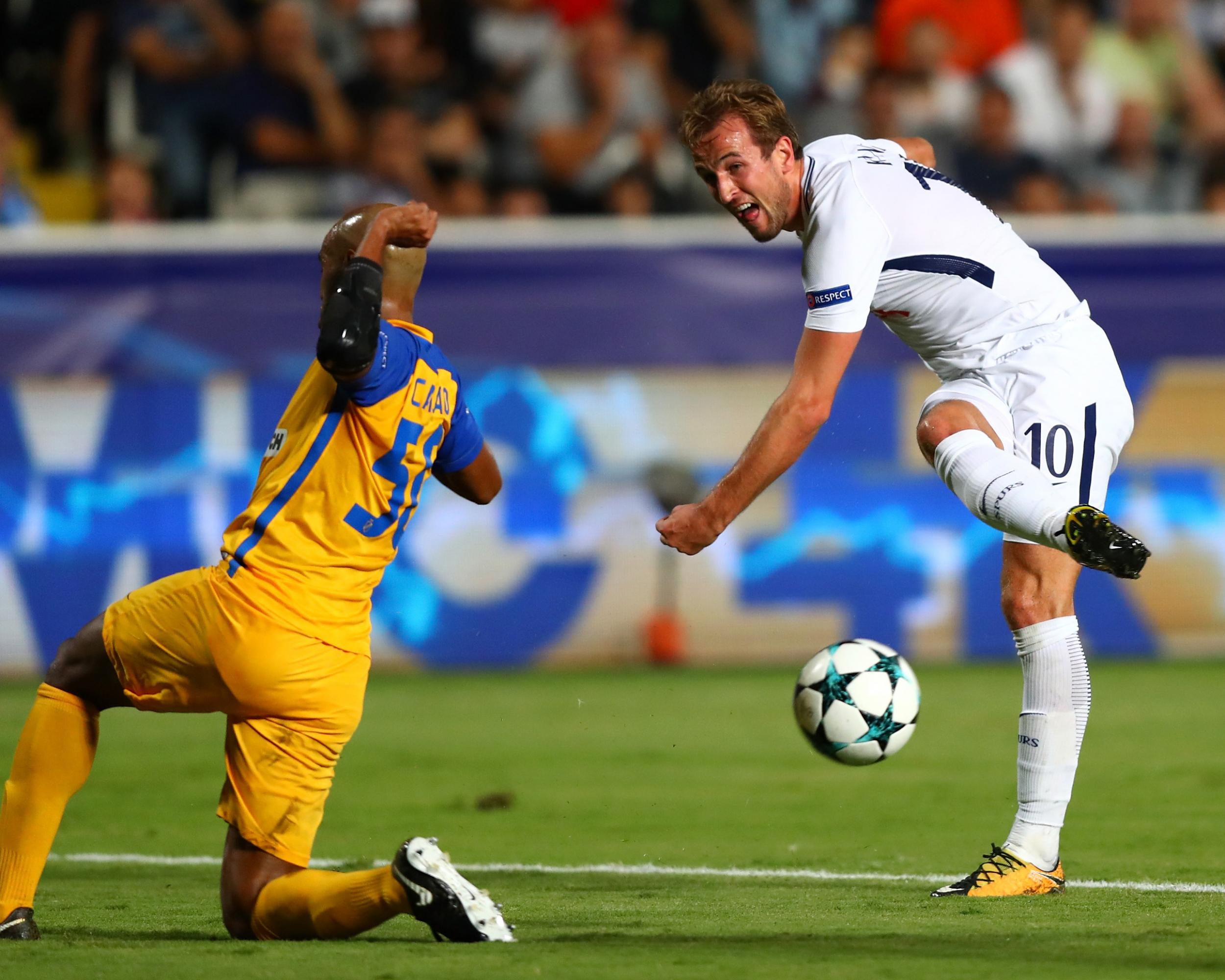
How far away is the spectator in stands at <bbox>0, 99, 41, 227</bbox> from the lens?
11797mm

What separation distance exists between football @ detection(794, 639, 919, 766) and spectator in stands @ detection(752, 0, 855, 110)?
27.6ft

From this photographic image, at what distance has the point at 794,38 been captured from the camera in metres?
13.5

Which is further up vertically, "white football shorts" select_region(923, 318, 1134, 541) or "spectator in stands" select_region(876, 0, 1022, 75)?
"spectator in stands" select_region(876, 0, 1022, 75)

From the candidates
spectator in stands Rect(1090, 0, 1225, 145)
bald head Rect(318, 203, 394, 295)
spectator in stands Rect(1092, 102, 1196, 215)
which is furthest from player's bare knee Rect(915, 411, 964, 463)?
spectator in stands Rect(1090, 0, 1225, 145)

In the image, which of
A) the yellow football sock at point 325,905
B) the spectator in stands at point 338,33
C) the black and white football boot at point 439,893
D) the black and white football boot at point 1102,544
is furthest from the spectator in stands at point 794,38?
the black and white football boot at point 439,893

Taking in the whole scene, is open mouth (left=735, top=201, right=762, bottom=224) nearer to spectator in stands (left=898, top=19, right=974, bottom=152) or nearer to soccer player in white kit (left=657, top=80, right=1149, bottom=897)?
soccer player in white kit (left=657, top=80, right=1149, bottom=897)

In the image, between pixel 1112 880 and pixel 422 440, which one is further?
pixel 1112 880

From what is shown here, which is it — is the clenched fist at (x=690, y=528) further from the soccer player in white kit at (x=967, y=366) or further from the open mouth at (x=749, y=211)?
the open mouth at (x=749, y=211)

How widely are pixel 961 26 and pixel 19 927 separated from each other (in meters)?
11.1

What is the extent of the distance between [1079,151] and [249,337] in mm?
5935

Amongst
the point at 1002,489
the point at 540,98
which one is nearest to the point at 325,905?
the point at 1002,489

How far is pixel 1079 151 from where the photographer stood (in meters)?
12.8

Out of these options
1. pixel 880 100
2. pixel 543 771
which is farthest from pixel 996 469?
pixel 880 100

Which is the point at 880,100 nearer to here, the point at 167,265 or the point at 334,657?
the point at 167,265
